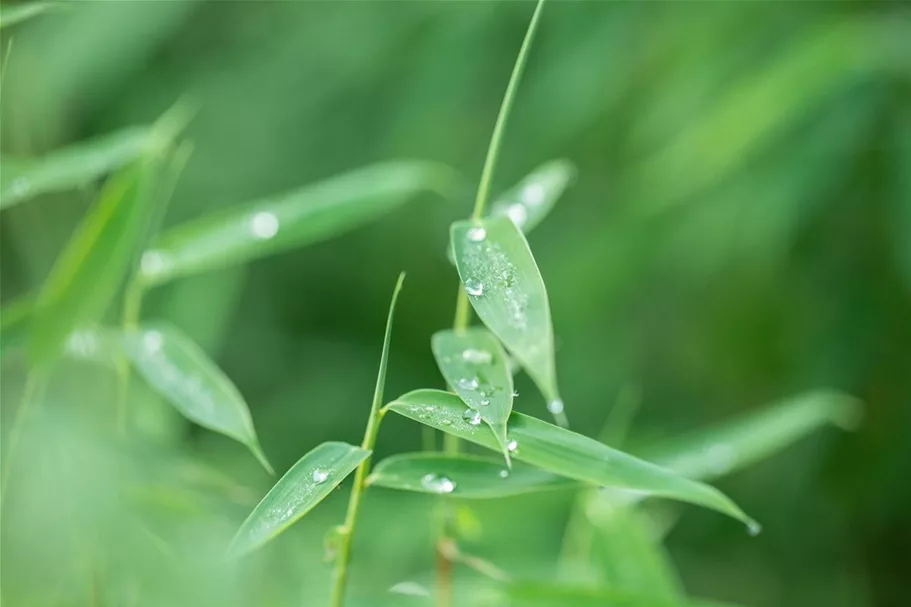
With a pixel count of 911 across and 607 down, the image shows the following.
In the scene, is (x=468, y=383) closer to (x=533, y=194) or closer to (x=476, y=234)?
(x=476, y=234)

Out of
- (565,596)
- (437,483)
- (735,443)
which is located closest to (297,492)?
(437,483)

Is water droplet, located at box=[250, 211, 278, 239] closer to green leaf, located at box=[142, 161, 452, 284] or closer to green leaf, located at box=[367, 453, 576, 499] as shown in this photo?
green leaf, located at box=[142, 161, 452, 284]

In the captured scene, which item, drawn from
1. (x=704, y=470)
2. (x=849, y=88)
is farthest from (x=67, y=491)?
(x=849, y=88)

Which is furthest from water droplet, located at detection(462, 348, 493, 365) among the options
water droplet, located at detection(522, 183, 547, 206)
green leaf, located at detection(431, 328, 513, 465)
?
water droplet, located at detection(522, 183, 547, 206)

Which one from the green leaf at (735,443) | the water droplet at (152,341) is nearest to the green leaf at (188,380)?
the water droplet at (152,341)

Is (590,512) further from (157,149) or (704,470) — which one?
(157,149)
